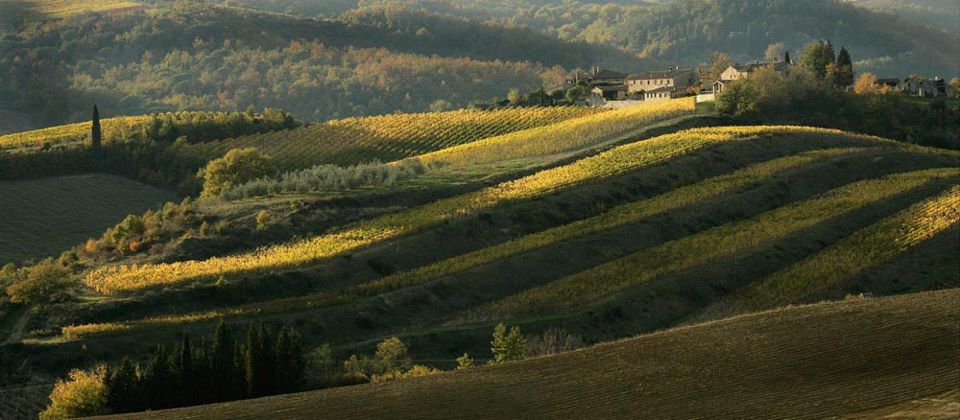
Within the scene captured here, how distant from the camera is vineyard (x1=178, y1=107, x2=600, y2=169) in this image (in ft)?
515

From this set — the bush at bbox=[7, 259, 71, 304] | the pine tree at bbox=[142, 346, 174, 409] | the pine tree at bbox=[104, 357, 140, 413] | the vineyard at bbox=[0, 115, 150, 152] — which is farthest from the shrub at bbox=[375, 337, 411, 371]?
the vineyard at bbox=[0, 115, 150, 152]

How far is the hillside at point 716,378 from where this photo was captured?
157ft

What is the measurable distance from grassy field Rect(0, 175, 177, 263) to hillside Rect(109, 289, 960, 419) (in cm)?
6847

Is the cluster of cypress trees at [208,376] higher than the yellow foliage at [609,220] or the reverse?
higher

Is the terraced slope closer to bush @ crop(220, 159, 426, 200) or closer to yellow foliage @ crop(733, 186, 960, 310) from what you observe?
yellow foliage @ crop(733, 186, 960, 310)

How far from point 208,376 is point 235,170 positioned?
74150 mm

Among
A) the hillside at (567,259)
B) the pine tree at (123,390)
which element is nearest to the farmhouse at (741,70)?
the hillside at (567,259)

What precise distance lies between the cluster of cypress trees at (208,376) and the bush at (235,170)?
6827 centimetres

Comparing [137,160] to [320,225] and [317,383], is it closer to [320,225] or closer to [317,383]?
[320,225]

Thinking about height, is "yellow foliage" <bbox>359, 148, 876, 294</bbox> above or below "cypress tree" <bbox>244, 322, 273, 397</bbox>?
below

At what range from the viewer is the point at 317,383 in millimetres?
63531

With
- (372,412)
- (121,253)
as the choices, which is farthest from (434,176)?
(372,412)

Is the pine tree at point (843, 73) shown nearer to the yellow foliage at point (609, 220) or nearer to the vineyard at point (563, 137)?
the vineyard at point (563, 137)

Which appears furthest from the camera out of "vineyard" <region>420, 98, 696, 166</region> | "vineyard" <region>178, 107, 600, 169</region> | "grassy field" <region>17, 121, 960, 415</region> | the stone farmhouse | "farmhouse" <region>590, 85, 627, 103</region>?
"farmhouse" <region>590, 85, 627, 103</region>
